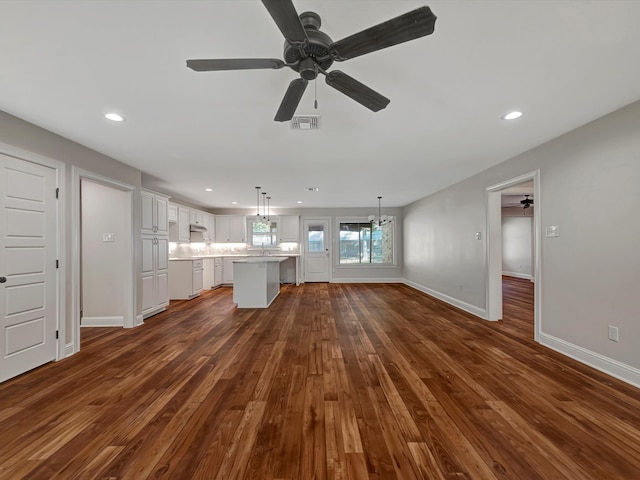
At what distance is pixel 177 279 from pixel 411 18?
6.71 metres

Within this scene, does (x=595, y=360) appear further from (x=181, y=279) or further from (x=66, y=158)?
(x=181, y=279)

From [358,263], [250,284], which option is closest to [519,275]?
[358,263]

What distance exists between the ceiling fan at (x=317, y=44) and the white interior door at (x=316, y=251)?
22.4 ft

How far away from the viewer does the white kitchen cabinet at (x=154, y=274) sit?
4.43 m

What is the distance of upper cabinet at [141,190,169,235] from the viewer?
14.7 feet

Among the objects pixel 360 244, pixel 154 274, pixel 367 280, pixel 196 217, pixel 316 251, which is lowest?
pixel 367 280

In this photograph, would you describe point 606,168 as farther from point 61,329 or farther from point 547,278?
point 61,329

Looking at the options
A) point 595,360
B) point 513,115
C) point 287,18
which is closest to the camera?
point 287,18

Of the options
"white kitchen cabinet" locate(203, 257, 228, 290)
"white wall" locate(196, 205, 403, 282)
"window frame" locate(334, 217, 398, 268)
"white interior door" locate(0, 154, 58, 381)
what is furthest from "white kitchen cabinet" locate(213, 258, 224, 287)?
"white interior door" locate(0, 154, 58, 381)

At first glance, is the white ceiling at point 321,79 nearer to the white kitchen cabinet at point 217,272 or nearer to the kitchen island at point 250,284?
the kitchen island at point 250,284

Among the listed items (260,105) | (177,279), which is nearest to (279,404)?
(260,105)

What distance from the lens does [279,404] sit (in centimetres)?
204

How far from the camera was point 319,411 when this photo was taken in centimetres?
195

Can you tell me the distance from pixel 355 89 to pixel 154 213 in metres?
4.61
